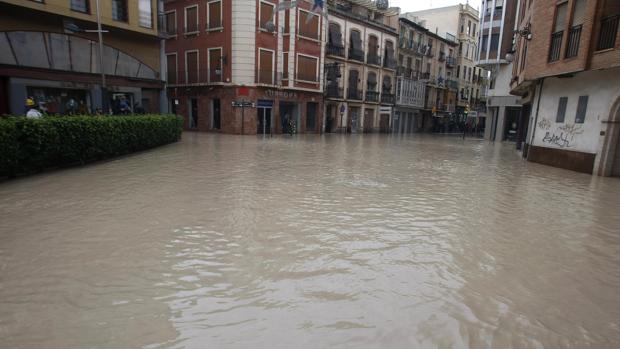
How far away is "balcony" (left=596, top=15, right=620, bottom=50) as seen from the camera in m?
11.4

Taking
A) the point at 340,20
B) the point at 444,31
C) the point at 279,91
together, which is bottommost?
the point at 279,91

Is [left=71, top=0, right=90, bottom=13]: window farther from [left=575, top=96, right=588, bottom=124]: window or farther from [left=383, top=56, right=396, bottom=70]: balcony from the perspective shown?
[left=383, top=56, right=396, bottom=70]: balcony

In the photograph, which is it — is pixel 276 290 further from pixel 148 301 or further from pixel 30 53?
pixel 30 53

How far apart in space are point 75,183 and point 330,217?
5934mm

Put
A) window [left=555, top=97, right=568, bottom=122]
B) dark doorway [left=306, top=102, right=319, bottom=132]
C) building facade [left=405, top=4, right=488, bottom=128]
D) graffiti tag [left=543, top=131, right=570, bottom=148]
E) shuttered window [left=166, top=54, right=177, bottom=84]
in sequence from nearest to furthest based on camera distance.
Result: graffiti tag [left=543, top=131, right=570, bottom=148], window [left=555, top=97, right=568, bottom=122], shuttered window [left=166, top=54, right=177, bottom=84], dark doorway [left=306, top=102, right=319, bottom=132], building facade [left=405, top=4, right=488, bottom=128]

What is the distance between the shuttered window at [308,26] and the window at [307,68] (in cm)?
181

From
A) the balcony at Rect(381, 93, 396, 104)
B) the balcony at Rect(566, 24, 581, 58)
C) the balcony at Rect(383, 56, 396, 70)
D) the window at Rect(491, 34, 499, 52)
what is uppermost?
the window at Rect(491, 34, 499, 52)

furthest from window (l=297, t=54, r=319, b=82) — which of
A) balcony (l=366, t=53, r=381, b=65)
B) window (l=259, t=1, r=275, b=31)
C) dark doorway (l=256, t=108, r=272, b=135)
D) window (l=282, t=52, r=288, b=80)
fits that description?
balcony (l=366, t=53, r=381, b=65)

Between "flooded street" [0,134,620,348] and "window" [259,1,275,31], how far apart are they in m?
22.7

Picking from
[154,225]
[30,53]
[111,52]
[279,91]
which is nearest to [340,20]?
[279,91]

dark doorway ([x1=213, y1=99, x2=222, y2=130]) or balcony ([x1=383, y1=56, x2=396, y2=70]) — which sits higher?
balcony ([x1=383, y1=56, x2=396, y2=70])

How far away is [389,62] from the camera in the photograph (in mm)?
41125

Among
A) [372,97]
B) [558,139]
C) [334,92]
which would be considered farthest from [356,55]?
[558,139]

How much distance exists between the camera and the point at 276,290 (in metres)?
3.76
